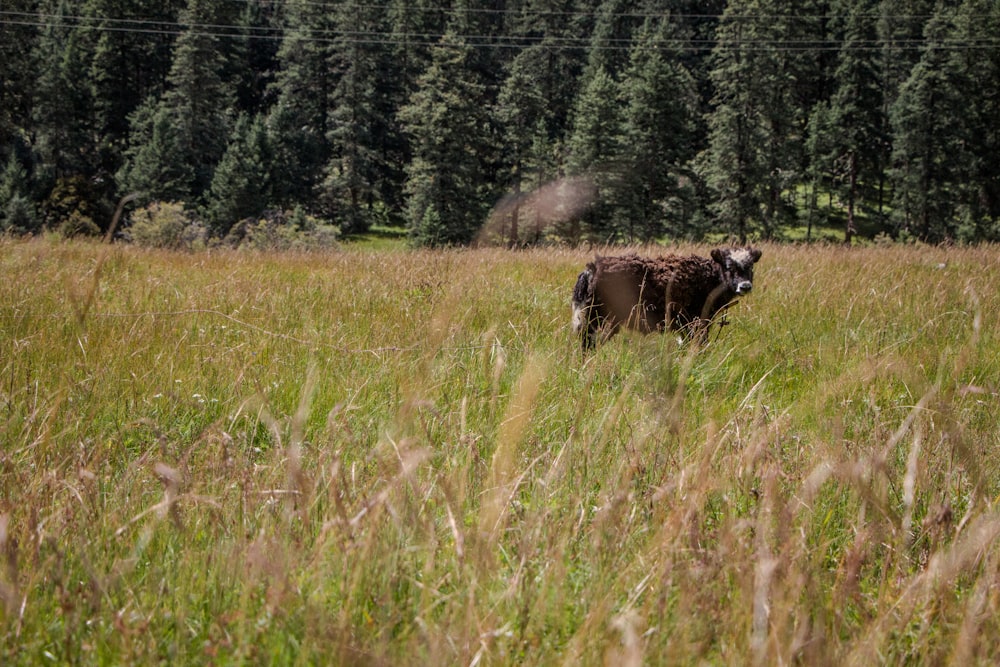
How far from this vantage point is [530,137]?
47625mm

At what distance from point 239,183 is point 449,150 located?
1311 centimetres

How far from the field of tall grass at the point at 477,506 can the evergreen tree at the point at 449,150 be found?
133ft

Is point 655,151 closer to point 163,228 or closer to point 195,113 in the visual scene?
point 163,228

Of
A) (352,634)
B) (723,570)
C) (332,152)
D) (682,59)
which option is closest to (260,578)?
(352,634)

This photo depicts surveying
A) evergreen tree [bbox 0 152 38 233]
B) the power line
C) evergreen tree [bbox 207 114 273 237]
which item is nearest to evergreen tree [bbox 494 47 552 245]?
the power line

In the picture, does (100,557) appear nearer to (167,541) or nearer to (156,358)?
(167,541)

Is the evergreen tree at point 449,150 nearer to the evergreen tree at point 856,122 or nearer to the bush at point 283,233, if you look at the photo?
the bush at point 283,233

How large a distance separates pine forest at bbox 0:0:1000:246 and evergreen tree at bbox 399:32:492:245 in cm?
15

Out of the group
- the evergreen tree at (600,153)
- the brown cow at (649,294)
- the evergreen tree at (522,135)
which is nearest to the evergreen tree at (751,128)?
the evergreen tree at (600,153)

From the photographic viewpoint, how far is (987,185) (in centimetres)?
4334

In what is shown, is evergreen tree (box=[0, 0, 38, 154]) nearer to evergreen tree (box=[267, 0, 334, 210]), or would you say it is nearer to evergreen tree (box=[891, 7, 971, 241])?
evergreen tree (box=[267, 0, 334, 210])

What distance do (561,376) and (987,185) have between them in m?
51.0

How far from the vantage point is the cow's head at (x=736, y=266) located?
4.22 m

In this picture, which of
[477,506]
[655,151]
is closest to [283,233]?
[655,151]
